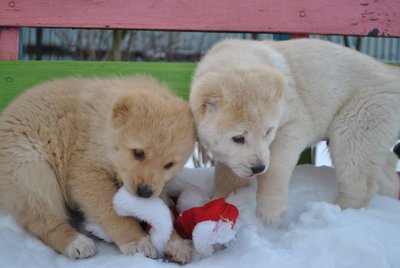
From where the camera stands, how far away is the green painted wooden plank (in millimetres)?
3873

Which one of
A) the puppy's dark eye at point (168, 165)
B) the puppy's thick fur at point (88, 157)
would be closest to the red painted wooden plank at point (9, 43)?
the puppy's thick fur at point (88, 157)

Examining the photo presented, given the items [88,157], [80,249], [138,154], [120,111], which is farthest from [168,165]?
[80,249]

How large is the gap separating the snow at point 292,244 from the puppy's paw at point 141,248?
0.05 meters

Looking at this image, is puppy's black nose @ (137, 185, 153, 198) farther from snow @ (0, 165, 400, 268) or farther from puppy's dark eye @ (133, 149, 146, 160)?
snow @ (0, 165, 400, 268)

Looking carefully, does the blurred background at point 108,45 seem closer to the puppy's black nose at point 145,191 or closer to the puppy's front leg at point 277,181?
the puppy's front leg at point 277,181

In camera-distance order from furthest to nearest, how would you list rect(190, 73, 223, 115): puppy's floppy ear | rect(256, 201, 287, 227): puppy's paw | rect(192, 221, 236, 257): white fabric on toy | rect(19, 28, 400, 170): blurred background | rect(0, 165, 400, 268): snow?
rect(19, 28, 400, 170): blurred background < rect(256, 201, 287, 227): puppy's paw < rect(190, 73, 223, 115): puppy's floppy ear < rect(192, 221, 236, 257): white fabric on toy < rect(0, 165, 400, 268): snow

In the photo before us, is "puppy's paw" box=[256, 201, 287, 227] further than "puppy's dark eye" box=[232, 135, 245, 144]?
Yes

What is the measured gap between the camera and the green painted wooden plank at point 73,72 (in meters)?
3.87

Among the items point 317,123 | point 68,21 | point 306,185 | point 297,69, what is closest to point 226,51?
point 297,69

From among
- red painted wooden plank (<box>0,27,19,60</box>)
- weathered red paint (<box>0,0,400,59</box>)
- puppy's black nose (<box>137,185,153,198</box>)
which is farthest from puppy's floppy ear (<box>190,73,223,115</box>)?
red painted wooden plank (<box>0,27,19,60</box>)

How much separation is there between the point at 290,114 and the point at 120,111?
3.82 ft

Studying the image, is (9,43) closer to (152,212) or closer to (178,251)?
(152,212)

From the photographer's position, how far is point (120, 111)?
2723 millimetres

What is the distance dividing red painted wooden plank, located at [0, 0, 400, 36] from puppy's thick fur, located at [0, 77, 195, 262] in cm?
104
